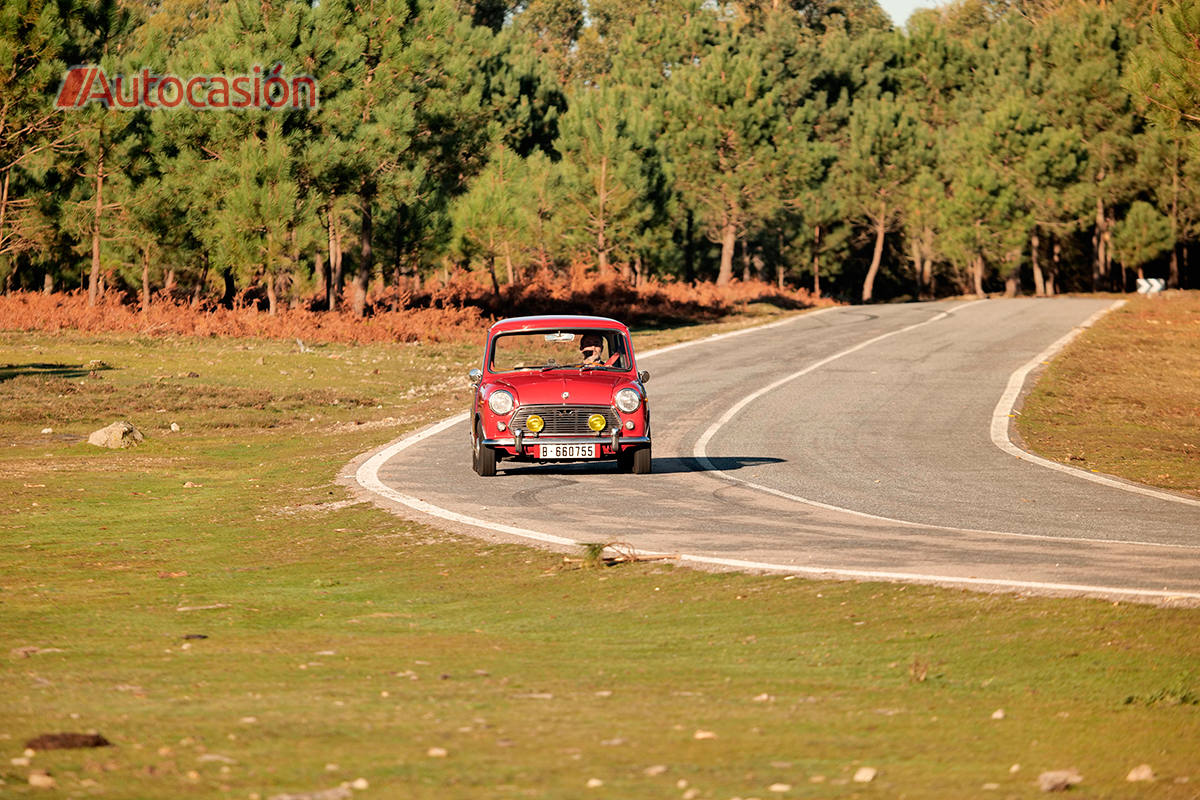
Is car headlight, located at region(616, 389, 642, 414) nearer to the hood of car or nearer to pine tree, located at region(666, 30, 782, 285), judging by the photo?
the hood of car

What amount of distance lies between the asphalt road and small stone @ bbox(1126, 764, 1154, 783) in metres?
3.34

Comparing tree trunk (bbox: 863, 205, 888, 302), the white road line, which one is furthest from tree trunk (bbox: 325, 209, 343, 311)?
tree trunk (bbox: 863, 205, 888, 302)

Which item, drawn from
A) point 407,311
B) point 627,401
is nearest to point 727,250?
point 407,311

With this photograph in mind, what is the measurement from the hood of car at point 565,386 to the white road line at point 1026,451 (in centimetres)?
553

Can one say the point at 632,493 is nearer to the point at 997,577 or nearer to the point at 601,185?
the point at 997,577

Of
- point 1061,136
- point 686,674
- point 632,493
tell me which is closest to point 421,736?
point 686,674

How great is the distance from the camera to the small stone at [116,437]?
63.6 ft

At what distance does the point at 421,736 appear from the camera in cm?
540

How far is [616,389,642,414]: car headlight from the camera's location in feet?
51.4

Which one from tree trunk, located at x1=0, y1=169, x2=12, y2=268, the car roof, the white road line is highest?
tree trunk, located at x1=0, y1=169, x2=12, y2=268

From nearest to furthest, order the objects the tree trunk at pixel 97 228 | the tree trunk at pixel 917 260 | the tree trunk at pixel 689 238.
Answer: the tree trunk at pixel 97 228 < the tree trunk at pixel 689 238 < the tree trunk at pixel 917 260

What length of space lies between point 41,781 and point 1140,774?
3.88 metres

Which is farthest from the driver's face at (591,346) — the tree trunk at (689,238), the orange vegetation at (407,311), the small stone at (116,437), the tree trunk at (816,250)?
the tree trunk at (816,250)

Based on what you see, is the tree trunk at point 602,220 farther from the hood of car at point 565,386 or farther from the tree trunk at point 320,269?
the hood of car at point 565,386
